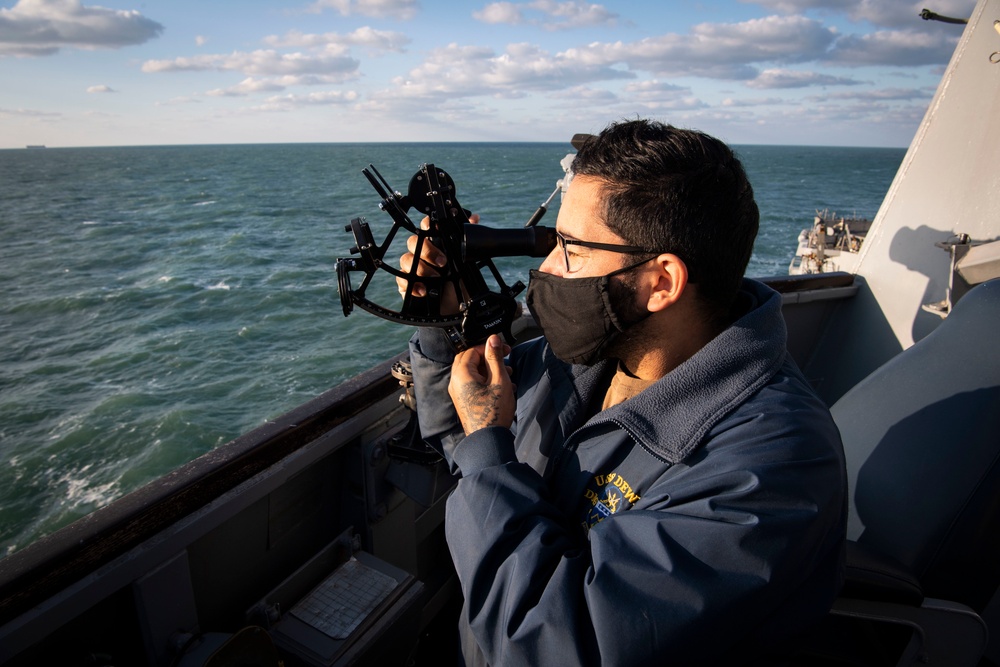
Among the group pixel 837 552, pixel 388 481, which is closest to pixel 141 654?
pixel 388 481

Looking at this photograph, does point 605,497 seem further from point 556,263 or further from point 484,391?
point 556,263

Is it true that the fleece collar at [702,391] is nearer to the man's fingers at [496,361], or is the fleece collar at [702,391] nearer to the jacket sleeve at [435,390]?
the man's fingers at [496,361]

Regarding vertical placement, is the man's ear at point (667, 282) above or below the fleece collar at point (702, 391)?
above

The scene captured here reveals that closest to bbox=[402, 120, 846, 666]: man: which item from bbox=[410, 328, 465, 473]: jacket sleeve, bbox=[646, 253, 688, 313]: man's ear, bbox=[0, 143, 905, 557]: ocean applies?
bbox=[646, 253, 688, 313]: man's ear

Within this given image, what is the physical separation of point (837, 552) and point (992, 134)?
119 inches

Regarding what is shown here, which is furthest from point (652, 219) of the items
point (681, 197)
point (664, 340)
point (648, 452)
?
point (648, 452)

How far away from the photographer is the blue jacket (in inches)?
41.8

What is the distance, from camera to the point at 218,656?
5.09ft

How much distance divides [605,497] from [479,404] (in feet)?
1.11

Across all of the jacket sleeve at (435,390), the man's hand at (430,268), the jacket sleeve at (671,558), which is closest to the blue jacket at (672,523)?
the jacket sleeve at (671,558)

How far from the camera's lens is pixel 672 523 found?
3.62ft

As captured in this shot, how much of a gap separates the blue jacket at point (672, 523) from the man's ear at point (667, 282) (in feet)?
0.44

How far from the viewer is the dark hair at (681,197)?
135cm

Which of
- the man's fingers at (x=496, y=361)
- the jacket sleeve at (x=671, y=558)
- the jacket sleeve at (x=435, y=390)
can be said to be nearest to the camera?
the jacket sleeve at (x=671, y=558)
